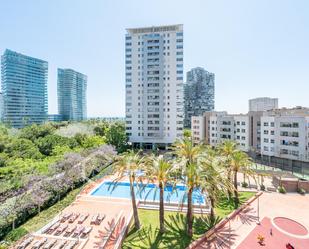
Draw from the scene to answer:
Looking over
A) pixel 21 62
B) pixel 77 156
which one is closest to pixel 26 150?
pixel 77 156

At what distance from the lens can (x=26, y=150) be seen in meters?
35.4

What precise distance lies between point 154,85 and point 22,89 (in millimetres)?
97145

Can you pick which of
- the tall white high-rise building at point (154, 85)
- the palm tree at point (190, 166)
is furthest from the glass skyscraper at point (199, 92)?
the palm tree at point (190, 166)

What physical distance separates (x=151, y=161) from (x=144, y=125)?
4364cm

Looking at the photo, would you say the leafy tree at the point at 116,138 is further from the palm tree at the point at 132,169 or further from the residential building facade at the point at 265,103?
the residential building facade at the point at 265,103

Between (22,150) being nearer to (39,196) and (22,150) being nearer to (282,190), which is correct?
(39,196)

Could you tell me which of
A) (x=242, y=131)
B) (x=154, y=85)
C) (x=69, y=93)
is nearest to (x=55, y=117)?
(x=69, y=93)

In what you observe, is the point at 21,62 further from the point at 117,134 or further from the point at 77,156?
the point at 77,156

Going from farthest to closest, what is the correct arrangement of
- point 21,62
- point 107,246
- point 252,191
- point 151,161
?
point 21,62
point 252,191
point 151,161
point 107,246

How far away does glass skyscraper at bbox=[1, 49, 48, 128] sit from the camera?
115 metres

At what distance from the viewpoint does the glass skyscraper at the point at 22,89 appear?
115 metres

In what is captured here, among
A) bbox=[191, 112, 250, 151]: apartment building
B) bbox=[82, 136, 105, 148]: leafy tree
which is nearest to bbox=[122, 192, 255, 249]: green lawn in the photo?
bbox=[82, 136, 105, 148]: leafy tree

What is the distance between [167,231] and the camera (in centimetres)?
1803

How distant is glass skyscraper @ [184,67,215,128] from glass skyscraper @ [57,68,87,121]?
85.2 m
